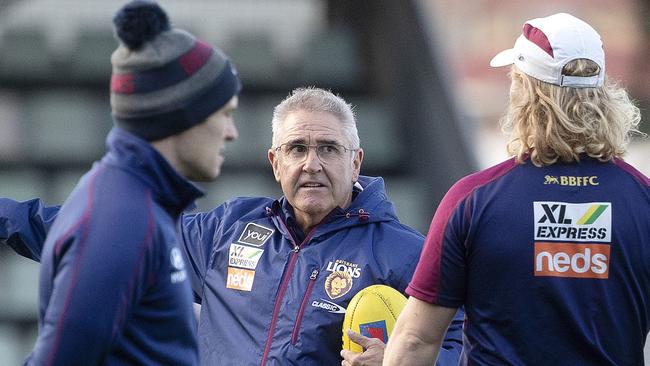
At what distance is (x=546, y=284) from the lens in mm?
3156

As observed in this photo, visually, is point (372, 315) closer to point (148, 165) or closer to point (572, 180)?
point (572, 180)

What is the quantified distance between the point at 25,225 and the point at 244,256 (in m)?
0.80

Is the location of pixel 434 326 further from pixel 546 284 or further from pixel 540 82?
pixel 540 82

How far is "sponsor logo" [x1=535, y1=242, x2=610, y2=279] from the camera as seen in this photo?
316cm

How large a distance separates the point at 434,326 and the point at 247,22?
762cm

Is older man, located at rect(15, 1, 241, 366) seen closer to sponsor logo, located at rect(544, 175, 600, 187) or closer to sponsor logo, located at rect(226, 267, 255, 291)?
sponsor logo, located at rect(544, 175, 600, 187)

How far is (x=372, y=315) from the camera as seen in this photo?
3717mm

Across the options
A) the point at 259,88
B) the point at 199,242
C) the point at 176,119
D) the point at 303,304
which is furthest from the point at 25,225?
the point at 259,88

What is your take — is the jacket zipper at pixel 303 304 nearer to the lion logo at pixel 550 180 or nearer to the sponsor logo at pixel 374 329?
the sponsor logo at pixel 374 329

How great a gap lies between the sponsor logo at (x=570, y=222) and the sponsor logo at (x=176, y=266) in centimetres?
99

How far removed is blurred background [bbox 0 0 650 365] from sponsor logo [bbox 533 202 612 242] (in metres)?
5.78

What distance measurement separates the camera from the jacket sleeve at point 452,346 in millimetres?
3809

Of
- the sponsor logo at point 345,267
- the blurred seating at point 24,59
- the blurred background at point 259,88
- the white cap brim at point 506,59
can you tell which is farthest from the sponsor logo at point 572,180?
the blurred seating at point 24,59

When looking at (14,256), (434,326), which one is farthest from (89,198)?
(14,256)
